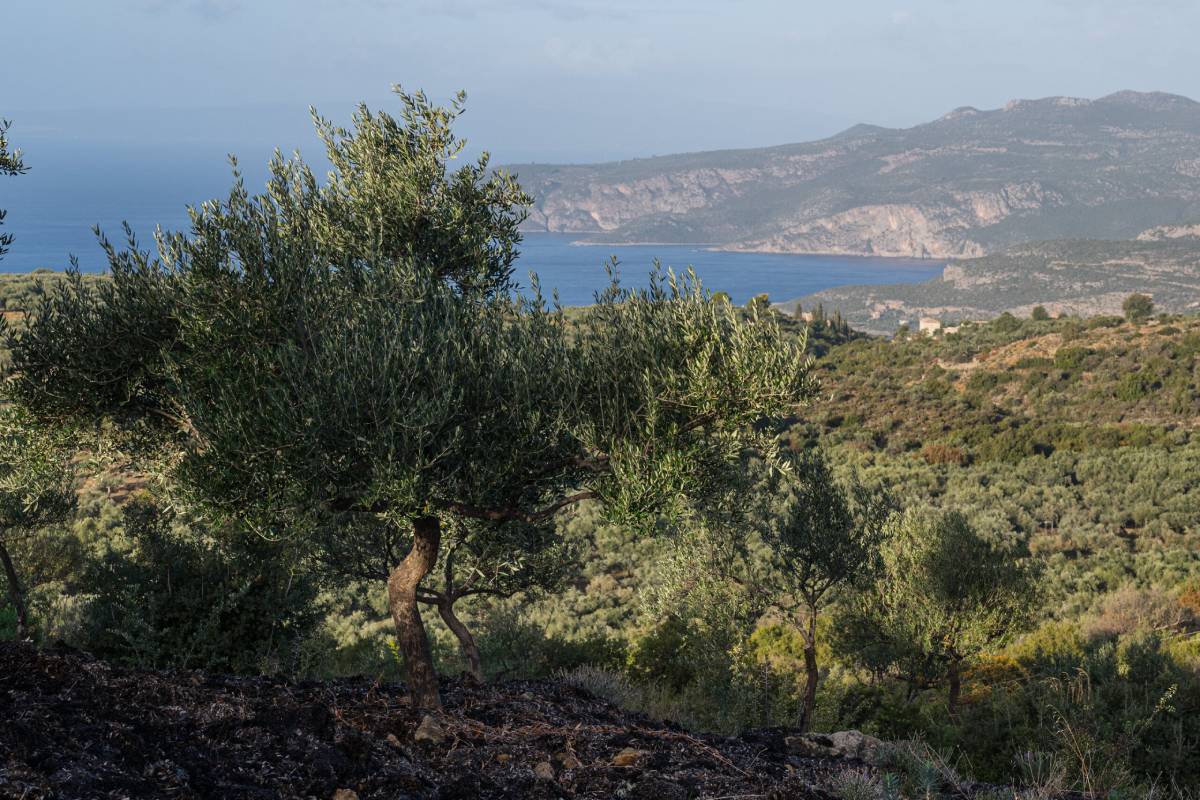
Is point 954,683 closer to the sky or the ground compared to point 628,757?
closer to the ground

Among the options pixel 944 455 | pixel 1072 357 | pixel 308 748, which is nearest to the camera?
pixel 308 748

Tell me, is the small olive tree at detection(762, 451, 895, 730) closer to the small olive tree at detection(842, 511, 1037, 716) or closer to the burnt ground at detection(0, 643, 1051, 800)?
the small olive tree at detection(842, 511, 1037, 716)

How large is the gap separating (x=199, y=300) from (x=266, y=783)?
568cm

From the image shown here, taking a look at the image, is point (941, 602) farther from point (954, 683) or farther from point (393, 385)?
point (393, 385)

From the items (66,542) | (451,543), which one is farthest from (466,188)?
(66,542)

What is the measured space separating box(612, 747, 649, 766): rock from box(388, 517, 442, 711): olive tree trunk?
8.05 feet

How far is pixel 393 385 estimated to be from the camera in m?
8.10

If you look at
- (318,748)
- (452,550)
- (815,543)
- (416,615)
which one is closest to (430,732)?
(318,748)

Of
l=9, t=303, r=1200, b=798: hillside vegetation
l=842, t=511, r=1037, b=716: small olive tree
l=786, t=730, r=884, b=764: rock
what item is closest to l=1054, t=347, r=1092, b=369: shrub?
l=9, t=303, r=1200, b=798: hillside vegetation

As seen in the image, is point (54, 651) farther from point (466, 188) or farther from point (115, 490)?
point (115, 490)

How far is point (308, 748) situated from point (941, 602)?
1602cm

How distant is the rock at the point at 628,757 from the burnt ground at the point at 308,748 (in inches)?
0.9

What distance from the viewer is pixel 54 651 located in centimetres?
956

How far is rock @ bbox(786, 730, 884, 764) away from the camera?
10.0 metres
